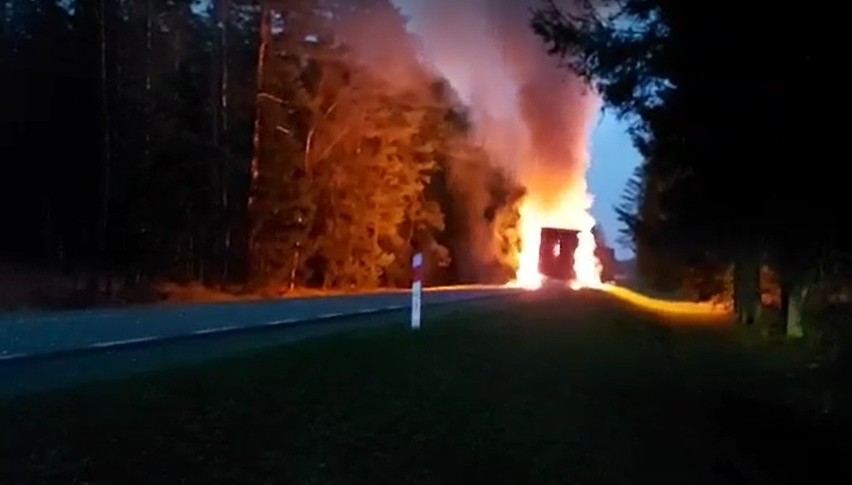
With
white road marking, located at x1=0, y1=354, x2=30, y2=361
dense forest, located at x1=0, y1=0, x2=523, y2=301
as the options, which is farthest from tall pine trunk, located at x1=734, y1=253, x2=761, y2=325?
white road marking, located at x1=0, y1=354, x2=30, y2=361

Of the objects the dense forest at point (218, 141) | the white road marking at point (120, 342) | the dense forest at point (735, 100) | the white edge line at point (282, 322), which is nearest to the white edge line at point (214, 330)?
the white edge line at point (282, 322)

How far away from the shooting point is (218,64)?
61656 mm

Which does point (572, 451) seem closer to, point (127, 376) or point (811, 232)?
point (811, 232)

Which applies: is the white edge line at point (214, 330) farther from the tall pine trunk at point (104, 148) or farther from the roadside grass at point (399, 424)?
the tall pine trunk at point (104, 148)

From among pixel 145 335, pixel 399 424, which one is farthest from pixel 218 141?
pixel 399 424

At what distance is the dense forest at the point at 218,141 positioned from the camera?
48.0 metres

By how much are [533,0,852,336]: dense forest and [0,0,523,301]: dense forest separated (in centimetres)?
2989

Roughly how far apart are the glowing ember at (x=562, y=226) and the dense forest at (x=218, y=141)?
265cm

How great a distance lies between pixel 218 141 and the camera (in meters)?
57.2

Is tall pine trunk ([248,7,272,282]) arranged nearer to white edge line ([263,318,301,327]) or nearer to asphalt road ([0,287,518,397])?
asphalt road ([0,287,518,397])

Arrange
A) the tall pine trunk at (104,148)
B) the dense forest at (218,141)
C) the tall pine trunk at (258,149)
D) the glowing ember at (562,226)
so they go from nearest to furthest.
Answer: the tall pine trunk at (104,148), the dense forest at (218,141), the tall pine trunk at (258,149), the glowing ember at (562,226)

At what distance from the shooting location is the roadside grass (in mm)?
10656

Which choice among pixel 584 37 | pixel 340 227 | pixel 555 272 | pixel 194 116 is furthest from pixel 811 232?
pixel 555 272

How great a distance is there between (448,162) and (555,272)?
17.6 meters
